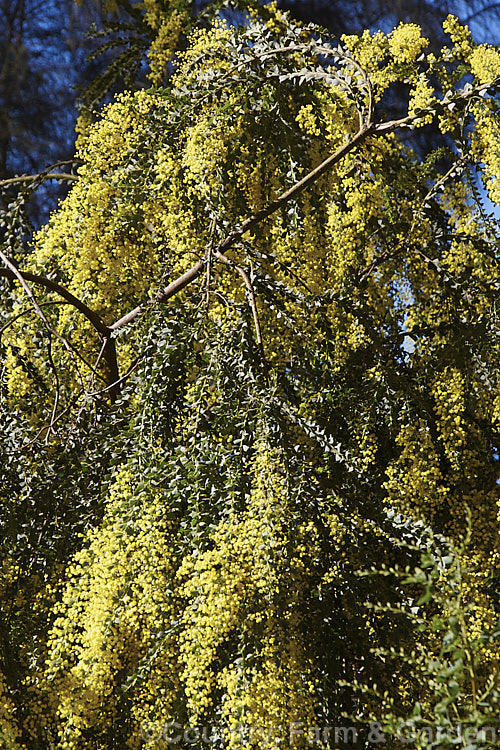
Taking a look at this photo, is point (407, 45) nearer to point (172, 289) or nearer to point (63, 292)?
point (172, 289)

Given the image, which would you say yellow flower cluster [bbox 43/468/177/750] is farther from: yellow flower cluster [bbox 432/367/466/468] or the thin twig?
yellow flower cluster [bbox 432/367/466/468]

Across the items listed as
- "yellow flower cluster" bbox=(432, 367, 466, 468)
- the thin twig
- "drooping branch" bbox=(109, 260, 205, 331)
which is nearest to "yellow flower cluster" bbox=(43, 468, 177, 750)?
the thin twig

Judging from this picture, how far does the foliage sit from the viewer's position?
5.62 ft

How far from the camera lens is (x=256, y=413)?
183cm

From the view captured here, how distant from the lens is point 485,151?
2412 millimetres

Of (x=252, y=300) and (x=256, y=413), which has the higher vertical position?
(x=252, y=300)

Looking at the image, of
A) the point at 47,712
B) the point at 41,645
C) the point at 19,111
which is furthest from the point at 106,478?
the point at 19,111

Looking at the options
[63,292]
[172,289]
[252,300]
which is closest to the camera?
[252,300]

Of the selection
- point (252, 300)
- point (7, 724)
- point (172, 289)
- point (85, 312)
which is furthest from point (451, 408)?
point (7, 724)

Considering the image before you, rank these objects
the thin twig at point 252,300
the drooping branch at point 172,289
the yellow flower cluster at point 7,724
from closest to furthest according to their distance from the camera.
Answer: the yellow flower cluster at point 7,724 → the thin twig at point 252,300 → the drooping branch at point 172,289

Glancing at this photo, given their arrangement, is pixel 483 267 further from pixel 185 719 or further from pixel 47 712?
pixel 47 712

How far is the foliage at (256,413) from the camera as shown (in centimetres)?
171

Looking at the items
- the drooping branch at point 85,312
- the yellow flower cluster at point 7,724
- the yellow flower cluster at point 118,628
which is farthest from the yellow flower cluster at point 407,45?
the yellow flower cluster at point 7,724

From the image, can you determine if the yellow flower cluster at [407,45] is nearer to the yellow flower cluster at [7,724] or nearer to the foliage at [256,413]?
the foliage at [256,413]
